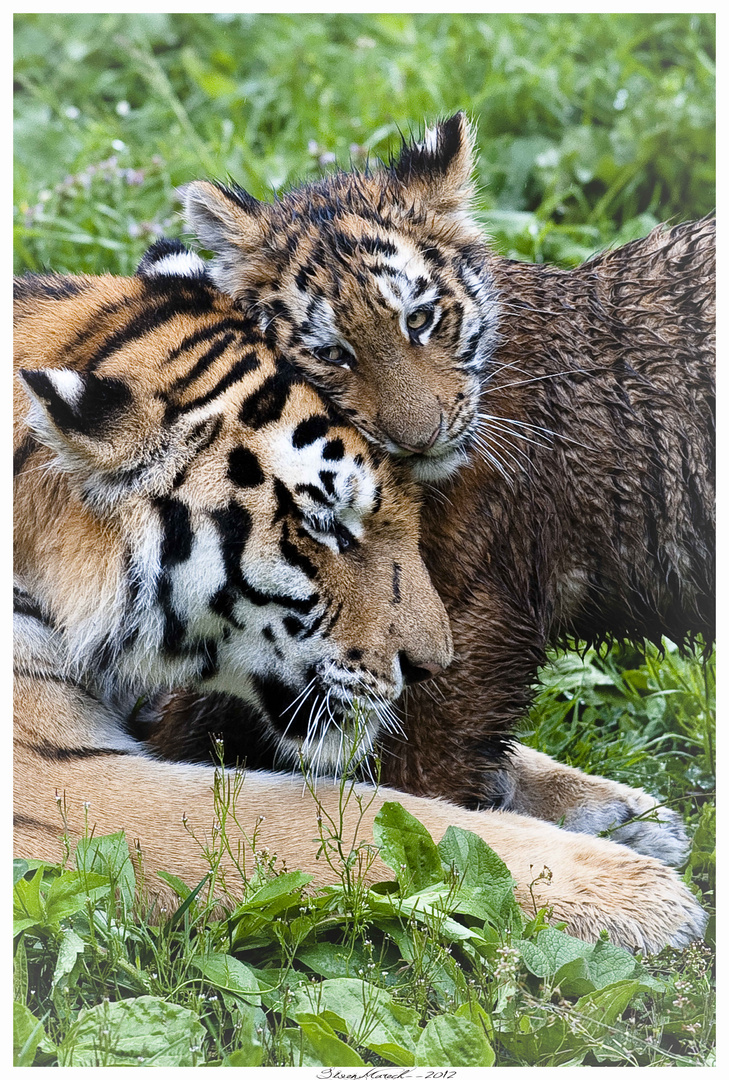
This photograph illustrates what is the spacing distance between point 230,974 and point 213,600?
2.27ft

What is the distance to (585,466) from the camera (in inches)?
104

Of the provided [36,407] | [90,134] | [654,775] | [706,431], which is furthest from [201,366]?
[90,134]

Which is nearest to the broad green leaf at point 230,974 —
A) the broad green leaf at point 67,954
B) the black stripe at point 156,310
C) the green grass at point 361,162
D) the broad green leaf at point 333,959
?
the green grass at point 361,162

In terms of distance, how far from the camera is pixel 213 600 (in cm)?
222

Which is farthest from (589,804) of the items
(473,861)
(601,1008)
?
(601,1008)

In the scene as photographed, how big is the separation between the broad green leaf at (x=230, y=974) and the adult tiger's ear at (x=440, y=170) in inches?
64.4

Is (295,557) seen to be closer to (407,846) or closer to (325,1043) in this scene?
(407,846)

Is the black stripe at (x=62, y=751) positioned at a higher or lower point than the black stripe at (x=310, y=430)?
lower

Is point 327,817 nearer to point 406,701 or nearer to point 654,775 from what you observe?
point 406,701

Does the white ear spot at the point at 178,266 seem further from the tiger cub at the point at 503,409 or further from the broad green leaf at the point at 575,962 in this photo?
the broad green leaf at the point at 575,962

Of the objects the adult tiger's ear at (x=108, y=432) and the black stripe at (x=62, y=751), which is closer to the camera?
the adult tiger's ear at (x=108, y=432)

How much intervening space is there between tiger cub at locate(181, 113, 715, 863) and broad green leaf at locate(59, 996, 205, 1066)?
28.6 inches

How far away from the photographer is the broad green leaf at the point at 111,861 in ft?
6.84

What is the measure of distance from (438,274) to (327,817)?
118cm
